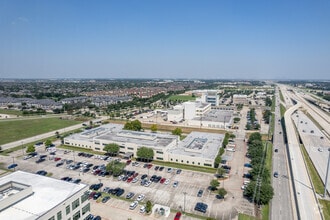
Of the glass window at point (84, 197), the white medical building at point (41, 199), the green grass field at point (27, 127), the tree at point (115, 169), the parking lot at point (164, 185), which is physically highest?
the white medical building at point (41, 199)

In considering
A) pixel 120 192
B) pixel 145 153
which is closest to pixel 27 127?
pixel 145 153

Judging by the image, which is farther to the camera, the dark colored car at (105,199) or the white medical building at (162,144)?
the white medical building at (162,144)

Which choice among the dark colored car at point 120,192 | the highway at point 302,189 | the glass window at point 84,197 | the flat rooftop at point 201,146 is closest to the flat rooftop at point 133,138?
the flat rooftop at point 201,146

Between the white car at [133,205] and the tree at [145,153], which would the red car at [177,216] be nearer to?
the white car at [133,205]

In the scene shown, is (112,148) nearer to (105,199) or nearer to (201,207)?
(105,199)

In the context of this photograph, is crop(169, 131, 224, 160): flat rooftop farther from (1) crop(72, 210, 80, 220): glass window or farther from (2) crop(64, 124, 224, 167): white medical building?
(1) crop(72, 210, 80, 220): glass window

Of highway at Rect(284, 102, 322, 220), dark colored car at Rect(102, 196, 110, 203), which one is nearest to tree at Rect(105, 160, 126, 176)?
dark colored car at Rect(102, 196, 110, 203)
